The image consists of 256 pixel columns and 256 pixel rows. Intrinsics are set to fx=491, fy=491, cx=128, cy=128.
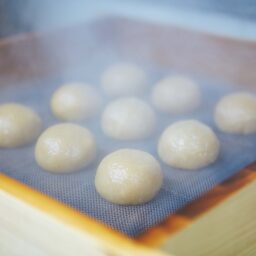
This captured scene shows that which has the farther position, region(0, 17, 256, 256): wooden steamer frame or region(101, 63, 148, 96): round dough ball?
region(101, 63, 148, 96): round dough ball

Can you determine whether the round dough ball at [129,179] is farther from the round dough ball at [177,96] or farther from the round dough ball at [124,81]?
the round dough ball at [124,81]

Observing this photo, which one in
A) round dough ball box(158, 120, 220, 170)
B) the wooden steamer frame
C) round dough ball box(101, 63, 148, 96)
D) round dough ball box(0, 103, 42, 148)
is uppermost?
the wooden steamer frame

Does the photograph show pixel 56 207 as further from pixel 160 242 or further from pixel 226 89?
pixel 226 89

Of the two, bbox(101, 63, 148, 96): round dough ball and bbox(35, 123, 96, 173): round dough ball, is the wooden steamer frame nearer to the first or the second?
bbox(35, 123, 96, 173): round dough ball

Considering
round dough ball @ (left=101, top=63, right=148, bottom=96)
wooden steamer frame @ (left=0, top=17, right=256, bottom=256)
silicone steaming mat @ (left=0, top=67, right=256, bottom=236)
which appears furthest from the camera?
round dough ball @ (left=101, top=63, right=148, bottom=96)

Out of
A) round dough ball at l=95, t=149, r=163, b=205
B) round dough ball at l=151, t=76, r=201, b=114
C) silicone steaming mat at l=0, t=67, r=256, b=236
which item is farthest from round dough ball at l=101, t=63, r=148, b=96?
round dough ball at l=95, t=149, r=163, b=205

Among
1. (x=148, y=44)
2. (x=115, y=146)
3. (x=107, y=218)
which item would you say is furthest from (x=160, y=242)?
(x=148, y=44)

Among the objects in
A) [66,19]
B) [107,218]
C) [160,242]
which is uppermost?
[160,242]
